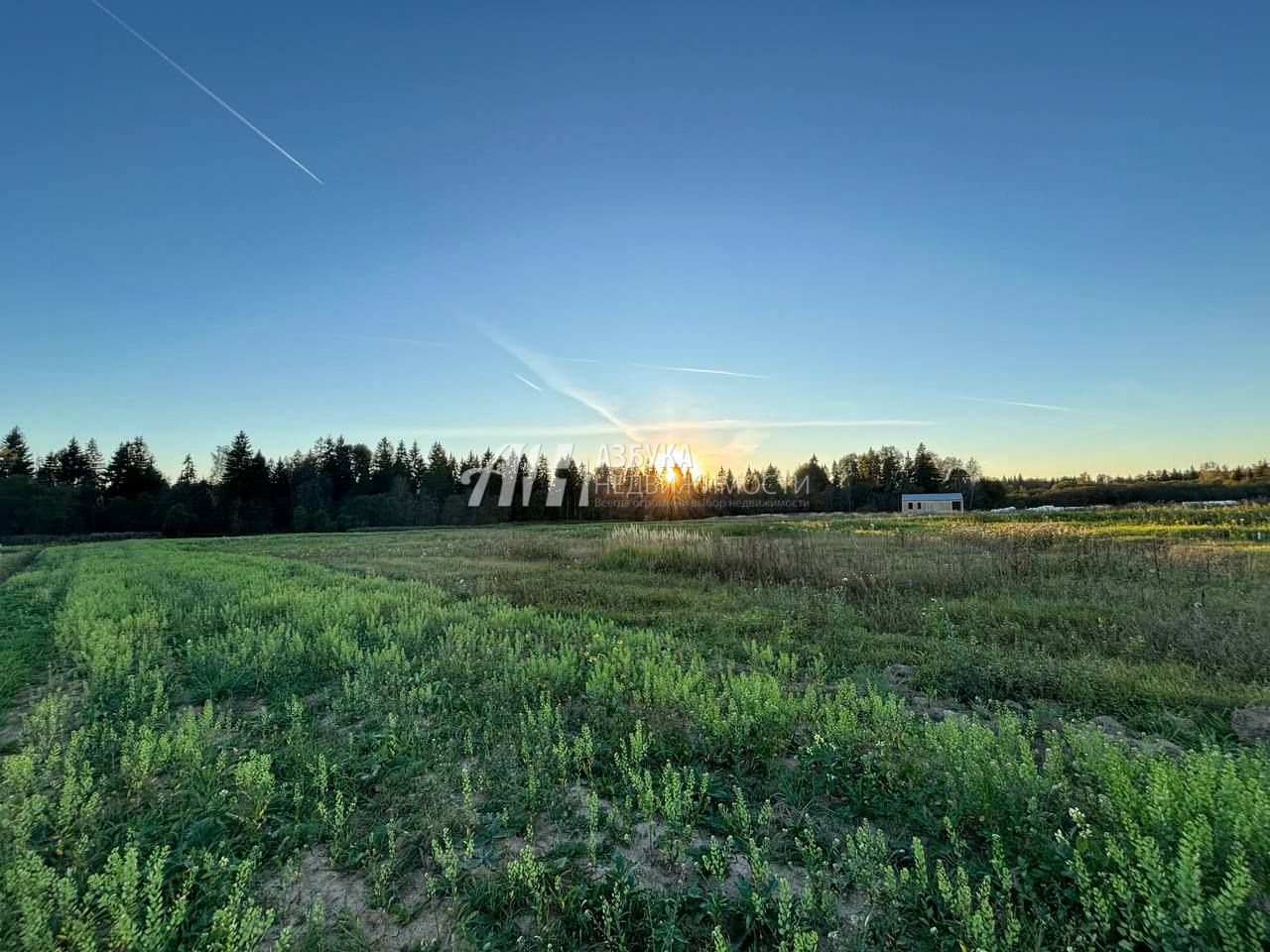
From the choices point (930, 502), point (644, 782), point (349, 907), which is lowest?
point (349, 907)

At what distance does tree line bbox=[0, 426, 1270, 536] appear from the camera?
62.5 metres

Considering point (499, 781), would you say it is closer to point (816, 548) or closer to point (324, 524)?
point (816, 548)

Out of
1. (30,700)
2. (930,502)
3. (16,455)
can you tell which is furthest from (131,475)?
(930,502)

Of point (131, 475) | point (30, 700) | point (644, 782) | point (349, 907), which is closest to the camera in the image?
point (349, 907)

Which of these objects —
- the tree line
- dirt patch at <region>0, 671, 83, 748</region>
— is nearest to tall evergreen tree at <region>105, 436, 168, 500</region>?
the tree line

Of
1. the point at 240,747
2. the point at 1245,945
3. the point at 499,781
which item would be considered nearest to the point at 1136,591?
the point at 1245,945

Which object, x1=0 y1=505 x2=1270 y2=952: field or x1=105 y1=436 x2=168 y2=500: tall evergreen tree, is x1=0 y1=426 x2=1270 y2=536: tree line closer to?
x1=105 y1=436 x2=168 y2=500: tall evergreen tree

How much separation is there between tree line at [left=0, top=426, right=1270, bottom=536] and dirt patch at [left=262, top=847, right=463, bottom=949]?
71.7m

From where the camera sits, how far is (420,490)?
81188mm

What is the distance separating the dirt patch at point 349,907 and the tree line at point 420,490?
7173 cm

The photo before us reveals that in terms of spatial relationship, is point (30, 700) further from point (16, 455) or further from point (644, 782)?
point (16, 455)

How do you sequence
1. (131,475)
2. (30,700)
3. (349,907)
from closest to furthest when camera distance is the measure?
(349,907)
(30,700)
(131,475)

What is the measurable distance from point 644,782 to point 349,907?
1.93m

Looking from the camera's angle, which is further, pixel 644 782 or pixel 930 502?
pixel 930 502
